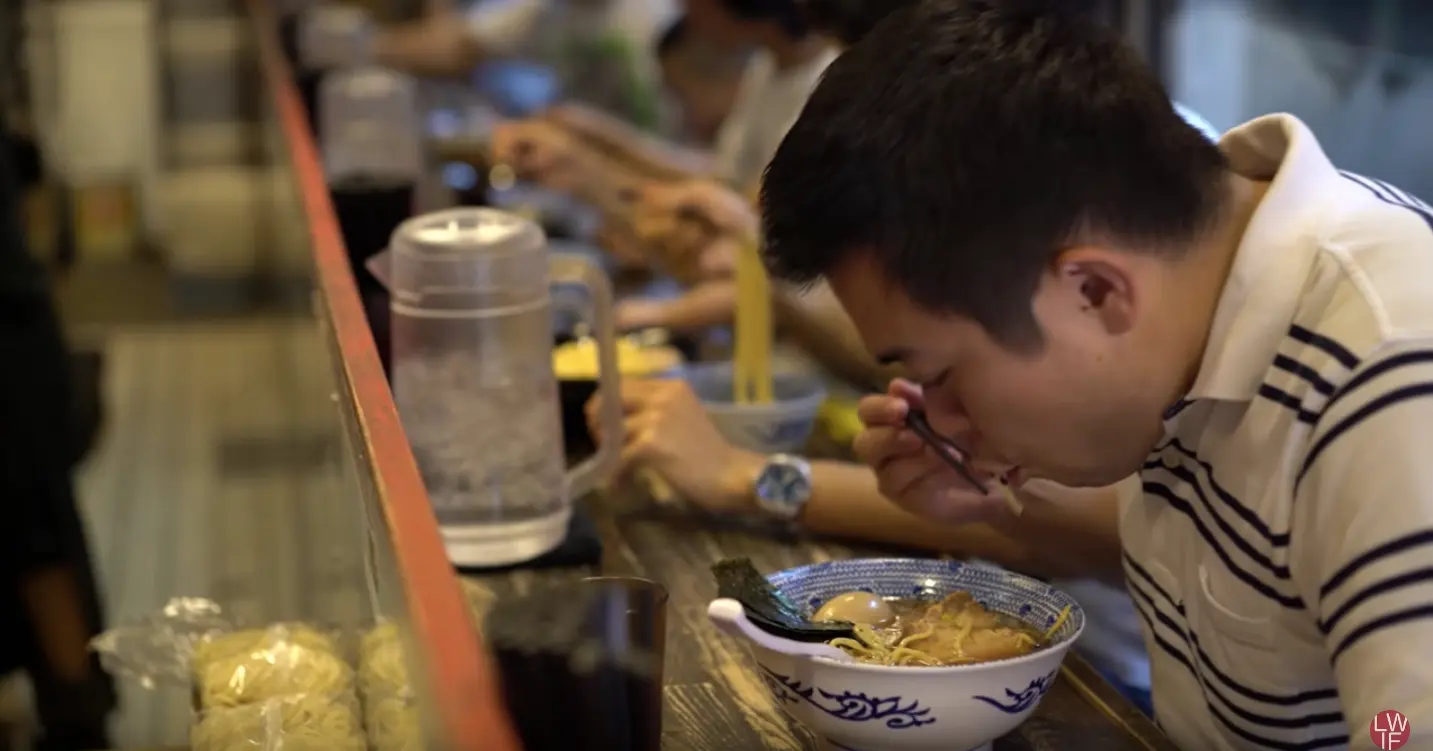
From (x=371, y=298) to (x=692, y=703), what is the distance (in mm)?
608

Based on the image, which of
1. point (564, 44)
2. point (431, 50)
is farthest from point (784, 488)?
point (564, 44)

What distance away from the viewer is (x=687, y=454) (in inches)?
62.3

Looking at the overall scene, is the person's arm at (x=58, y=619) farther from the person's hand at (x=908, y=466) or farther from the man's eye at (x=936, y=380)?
the man's eye at (x=936, y=380)

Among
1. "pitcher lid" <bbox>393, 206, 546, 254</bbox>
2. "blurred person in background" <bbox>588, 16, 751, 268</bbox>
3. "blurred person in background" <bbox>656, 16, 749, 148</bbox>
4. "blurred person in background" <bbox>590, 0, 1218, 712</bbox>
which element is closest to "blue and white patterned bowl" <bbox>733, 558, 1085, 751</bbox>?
"blurred person in background" <bbox>590, 0, 1218, 712</bbox>

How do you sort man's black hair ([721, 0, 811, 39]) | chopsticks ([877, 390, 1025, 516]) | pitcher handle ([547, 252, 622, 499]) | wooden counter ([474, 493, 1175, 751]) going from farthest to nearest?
man's black hair ([721, 0, 811, 39])
pitcher handle ([547, 252, 622, 499])
chopsticks ([877, 390, 1025, 516])
wooden counter ([474, 493, 1175, 751])

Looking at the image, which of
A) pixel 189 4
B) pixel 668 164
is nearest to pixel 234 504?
pixel 668 164

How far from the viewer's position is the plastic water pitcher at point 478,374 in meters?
1.40

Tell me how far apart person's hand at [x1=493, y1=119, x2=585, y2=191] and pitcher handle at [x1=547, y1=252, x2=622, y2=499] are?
1463 mm

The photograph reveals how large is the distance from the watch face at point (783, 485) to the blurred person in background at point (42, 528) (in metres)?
1.14

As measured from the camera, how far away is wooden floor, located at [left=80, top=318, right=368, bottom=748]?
2693 mm

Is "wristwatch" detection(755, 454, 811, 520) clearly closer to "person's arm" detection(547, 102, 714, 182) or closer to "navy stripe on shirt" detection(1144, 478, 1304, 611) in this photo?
"navy stripe on shirt" detection(1144, 478, 1304, 611)

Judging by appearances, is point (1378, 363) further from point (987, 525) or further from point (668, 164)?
point (668, 164)

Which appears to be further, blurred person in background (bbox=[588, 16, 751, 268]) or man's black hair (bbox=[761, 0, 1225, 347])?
blurred person in background (bbox=[588, 16, 751, 268])

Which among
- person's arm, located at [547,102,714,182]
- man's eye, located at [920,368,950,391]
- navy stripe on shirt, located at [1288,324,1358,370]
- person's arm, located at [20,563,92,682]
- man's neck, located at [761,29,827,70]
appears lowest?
person's arm, located at [20,563,92,682]
